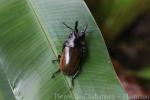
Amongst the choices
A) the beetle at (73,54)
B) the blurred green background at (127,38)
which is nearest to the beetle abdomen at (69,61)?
the beetle at (73,54)

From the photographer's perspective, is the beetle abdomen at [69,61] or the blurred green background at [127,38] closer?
the beetle abdomen at [69,61]

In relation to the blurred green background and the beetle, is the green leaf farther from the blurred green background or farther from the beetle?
the blurred green background

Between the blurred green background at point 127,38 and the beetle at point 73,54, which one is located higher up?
the beetle at point 73,54

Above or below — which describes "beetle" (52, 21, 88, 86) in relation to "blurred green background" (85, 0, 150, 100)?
above

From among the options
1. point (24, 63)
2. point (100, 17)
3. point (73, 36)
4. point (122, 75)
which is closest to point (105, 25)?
point (100, 17)

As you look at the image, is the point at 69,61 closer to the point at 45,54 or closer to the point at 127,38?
the point at 45,54

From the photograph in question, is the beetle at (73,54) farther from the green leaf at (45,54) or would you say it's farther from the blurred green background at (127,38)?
the blurred green background at (127,38)

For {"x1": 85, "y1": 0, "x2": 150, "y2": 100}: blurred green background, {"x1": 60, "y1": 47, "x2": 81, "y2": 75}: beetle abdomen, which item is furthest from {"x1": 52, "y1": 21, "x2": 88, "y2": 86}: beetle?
{"x1": 85, "y1": 0, "x2": 150, "y2": 100}: blurred green background
